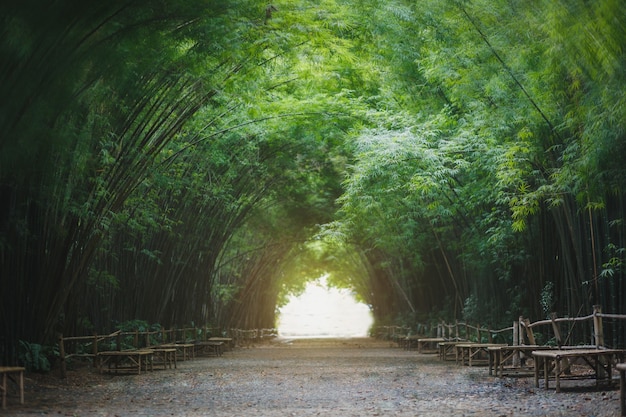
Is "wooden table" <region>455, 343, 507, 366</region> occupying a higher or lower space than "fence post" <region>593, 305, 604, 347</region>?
lower

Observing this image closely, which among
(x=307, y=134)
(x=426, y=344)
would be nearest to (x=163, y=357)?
(x=307, y=134)

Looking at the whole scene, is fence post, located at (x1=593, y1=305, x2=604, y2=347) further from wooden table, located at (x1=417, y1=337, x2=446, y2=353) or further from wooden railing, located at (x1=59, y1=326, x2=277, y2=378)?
wooden table, located at (x1=417, y1=337, x2=446, y2=353)

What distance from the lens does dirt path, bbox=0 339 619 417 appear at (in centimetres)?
589

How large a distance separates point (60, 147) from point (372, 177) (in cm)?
534

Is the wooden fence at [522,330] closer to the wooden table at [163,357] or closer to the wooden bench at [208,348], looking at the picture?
the wooden bench at [208,348]

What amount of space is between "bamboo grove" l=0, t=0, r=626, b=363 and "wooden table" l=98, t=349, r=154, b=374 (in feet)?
1.96

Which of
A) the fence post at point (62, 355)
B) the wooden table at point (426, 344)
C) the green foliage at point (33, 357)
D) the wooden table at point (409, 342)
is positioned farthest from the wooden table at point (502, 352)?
the wooden table at point (409, 342)

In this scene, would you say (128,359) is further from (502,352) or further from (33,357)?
(502,352)

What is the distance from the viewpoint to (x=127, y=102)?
8273mm

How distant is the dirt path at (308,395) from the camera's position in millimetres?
5895

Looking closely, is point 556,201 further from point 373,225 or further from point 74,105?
point 373,225

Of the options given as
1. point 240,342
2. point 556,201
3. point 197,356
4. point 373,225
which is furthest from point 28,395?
point 240,342

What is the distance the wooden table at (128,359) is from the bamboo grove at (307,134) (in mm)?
597

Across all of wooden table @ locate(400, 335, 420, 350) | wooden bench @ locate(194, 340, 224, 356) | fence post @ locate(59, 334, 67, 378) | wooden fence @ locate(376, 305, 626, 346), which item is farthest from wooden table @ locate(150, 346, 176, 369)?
wooden table @ locate(400, 335, 420, 350)
